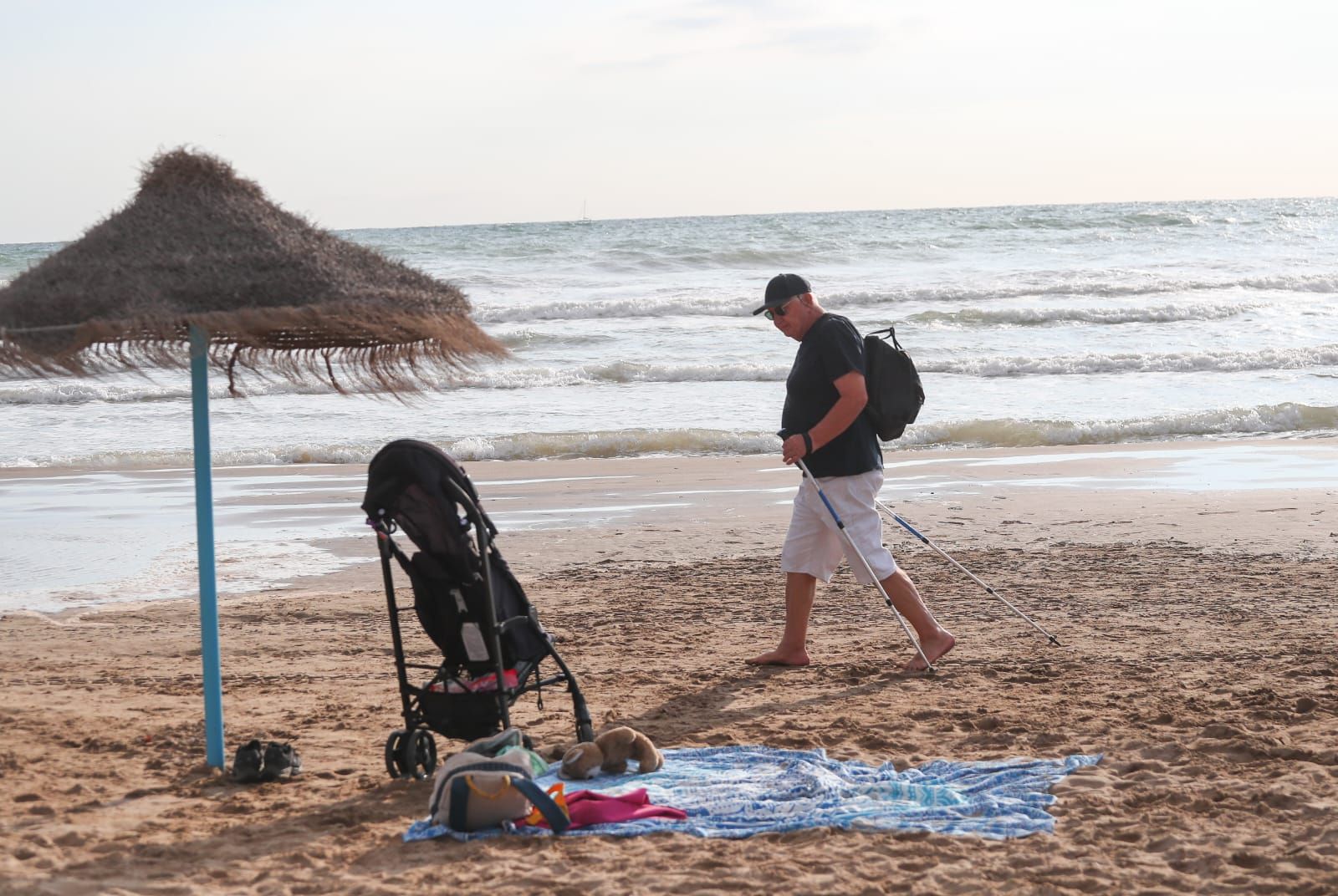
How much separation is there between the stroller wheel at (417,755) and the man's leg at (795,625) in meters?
1.99

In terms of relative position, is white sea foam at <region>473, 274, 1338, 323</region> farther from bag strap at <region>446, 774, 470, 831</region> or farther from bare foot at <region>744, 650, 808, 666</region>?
bag strap at <region>446, 774, 470, 831</region>

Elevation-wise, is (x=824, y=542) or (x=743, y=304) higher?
(x=743, y=304)

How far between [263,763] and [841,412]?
8.88 feet

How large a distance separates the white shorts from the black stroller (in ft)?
5.08

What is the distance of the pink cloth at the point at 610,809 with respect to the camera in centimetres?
404

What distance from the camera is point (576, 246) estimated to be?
4150 centimetres

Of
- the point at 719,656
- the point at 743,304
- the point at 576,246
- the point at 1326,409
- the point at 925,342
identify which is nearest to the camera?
the point at 719,656

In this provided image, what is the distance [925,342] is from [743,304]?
579 centimetres

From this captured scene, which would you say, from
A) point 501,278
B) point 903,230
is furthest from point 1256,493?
point 903,230

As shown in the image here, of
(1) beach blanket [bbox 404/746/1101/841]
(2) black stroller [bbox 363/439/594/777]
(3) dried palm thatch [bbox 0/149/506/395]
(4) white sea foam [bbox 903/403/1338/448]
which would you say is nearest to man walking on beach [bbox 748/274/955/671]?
(1) beach blanket [bbox 404/746/1101/841]

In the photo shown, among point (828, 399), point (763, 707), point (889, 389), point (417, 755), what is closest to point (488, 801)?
point (417, 755)

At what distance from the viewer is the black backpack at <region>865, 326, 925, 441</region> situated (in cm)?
573

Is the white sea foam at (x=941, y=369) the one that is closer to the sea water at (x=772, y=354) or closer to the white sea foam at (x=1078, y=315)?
the sea water at (x=772, y=354)

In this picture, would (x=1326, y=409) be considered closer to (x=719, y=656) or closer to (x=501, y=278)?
(x=719, y=656)
